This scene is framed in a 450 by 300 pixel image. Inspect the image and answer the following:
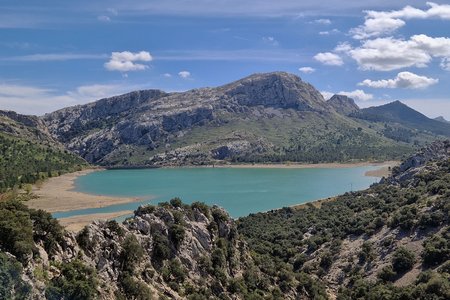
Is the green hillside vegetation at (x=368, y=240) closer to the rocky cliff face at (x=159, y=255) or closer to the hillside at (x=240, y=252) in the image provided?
the hillside at (x=240, y=252)

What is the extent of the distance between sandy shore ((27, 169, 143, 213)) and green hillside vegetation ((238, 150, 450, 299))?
51280 mm

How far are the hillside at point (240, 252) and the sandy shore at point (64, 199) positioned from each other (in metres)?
53.3

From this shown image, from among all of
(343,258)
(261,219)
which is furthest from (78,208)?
(343,258)

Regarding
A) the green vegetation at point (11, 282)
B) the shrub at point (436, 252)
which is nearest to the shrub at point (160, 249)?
the green vegetation at point (11, 282)

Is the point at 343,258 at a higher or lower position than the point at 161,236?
lower

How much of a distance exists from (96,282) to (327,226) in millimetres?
58508

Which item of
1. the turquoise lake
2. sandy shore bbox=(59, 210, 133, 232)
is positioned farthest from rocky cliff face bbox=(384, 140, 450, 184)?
sandy shore bbox=(59, 210, 133, 232)

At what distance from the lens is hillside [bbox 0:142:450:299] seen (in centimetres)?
3094

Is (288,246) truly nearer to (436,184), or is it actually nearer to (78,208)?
(436,184)

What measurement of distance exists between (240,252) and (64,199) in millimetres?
90457

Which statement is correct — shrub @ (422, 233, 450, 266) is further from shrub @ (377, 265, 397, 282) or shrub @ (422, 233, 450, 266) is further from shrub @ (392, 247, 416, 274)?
shrub @ (377, 265, 397, 282)

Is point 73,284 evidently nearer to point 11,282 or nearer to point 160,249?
point 11,282

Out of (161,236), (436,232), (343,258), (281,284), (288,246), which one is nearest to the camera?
(161,236)

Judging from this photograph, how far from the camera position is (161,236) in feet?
146
